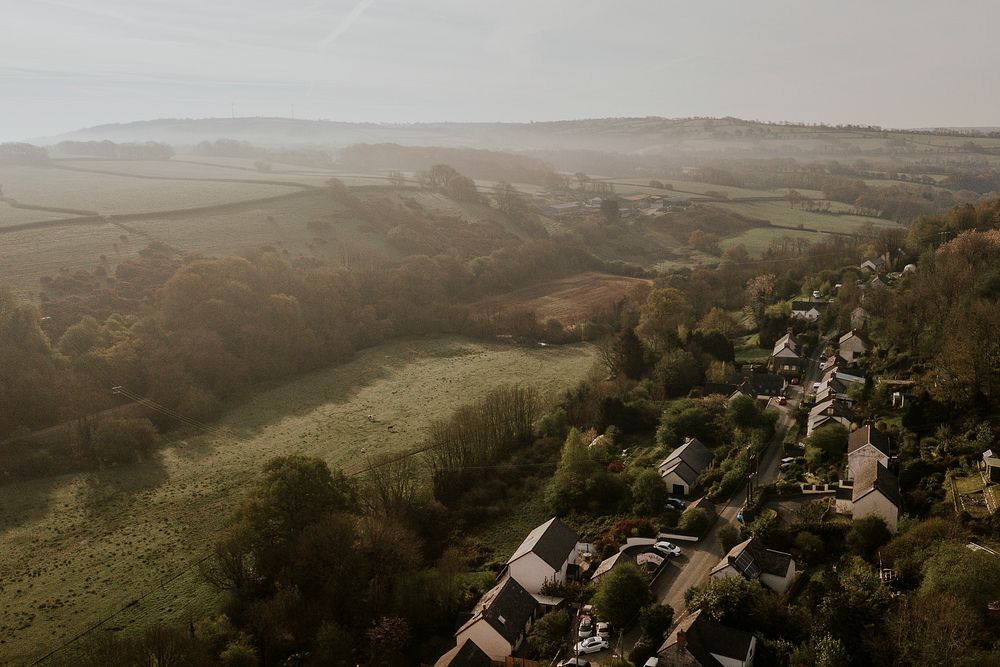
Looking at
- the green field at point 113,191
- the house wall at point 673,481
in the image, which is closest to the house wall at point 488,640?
the house wall at point 673,481

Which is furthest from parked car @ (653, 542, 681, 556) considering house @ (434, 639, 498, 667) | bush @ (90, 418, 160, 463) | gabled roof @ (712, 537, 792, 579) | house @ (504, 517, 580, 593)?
bush @ (90, 418, 160, 463)

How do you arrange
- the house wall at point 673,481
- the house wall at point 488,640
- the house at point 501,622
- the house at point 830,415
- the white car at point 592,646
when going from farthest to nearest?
the house at point 830,415 → the house wall at point 673,481 → the house at point 501,622 → the house wall at point 488,640 → the white car at point 592,646

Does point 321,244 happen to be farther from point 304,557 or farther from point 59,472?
point 304,557

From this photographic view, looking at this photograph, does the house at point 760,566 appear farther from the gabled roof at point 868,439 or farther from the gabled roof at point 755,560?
the gabled roof at point 868,439

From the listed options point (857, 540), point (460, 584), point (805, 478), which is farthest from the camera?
point (805, 478)

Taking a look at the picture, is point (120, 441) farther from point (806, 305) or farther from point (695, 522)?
point (806, 305)

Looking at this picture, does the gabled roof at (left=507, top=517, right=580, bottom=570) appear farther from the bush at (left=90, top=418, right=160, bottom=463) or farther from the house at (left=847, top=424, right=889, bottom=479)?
the bush at (left=90, top=418, right=160, bottom=463)

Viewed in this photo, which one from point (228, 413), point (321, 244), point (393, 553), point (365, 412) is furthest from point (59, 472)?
point (321, 244)
